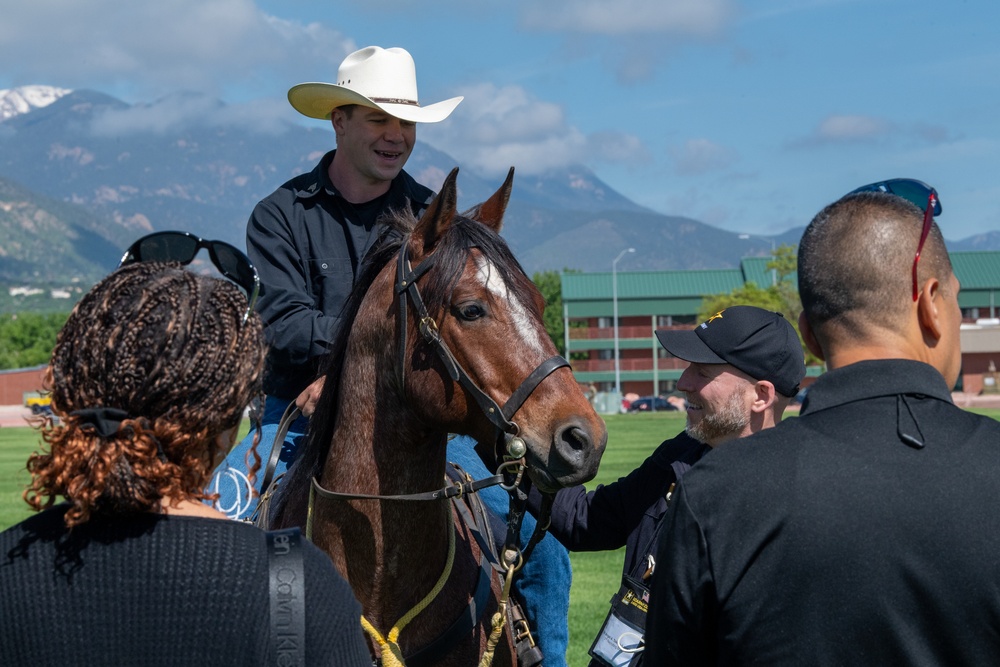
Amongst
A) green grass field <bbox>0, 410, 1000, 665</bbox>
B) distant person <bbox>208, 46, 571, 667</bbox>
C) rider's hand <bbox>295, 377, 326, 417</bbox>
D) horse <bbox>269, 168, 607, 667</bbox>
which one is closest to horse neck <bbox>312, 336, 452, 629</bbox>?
horse <bbox>269, 168, 607, 667</bbox>

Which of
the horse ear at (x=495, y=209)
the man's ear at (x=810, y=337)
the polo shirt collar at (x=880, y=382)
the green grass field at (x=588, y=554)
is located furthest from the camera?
the green grass field at (x=588, y=554)

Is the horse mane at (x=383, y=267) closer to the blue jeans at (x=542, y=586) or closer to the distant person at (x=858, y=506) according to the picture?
the blue jeans at (x=542, y=586)

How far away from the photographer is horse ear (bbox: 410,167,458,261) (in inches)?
164

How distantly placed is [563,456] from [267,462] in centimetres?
170

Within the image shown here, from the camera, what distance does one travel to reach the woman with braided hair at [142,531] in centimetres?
207

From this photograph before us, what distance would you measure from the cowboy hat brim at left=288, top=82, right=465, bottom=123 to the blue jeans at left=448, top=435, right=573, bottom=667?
155 cm

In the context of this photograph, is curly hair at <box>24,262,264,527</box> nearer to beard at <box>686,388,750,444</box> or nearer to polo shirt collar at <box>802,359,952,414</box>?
polo shirt collar at <box>802,359,952,414</box>

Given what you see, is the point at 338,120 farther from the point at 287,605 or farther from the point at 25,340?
the point at 25,340

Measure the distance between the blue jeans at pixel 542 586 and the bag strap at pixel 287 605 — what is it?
114 inches

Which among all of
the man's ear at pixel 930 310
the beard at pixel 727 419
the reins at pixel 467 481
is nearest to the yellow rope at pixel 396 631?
the reins at pixel 467 481

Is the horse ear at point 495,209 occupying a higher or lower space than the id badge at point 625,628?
higher

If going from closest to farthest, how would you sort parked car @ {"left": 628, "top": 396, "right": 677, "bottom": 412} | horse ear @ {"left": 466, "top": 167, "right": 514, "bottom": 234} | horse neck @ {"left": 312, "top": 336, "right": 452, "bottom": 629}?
horse neck @ {"left": 312, "top": 336, "right": 452, "bottom": 629} < horse ear @ {"left": 466, "top": 167, "right": 514, "bottom": 234} < parked car @ {"left": 628, "top": 396, "right": 677, "bottom": 412}

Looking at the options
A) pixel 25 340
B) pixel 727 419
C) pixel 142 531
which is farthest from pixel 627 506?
pixel 25 340

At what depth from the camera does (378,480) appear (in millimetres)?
4074
